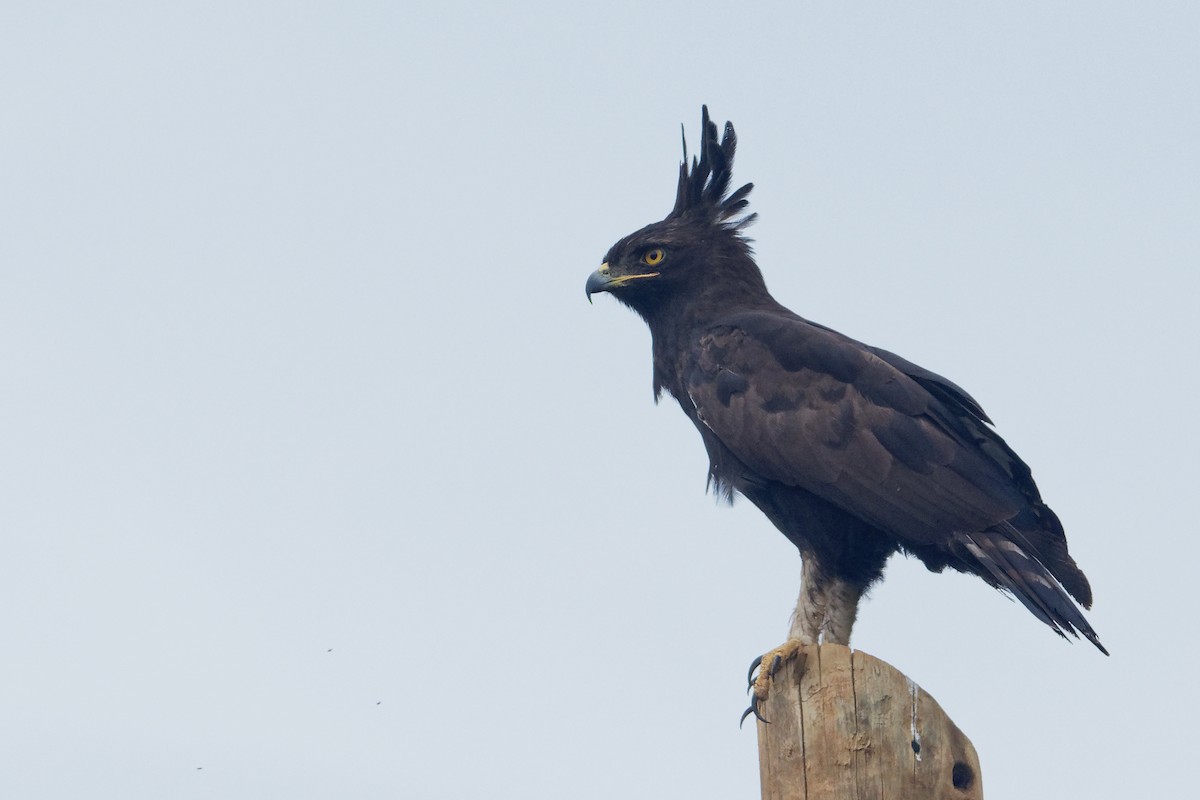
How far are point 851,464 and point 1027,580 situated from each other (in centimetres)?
121

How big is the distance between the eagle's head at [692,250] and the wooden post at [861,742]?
13.0 ft

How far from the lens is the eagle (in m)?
7.23

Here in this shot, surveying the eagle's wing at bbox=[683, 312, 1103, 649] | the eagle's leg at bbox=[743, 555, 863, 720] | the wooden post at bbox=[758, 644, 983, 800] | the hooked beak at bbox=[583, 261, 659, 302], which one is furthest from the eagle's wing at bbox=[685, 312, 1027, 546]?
the wooden post at bbox=[758, 644, 983, 800]

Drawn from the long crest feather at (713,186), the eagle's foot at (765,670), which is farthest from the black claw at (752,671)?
the long crest feather at (713,186)

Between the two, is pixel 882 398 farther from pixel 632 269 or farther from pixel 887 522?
pixel 632 269

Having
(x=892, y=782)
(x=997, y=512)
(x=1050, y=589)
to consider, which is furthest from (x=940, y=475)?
(x=892, y=782)

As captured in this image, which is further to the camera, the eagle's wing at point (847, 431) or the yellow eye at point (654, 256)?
the yellow eye at point (654, 256)

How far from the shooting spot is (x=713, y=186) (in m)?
9.45

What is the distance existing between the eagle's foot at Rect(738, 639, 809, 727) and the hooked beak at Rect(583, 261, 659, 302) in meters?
3.24

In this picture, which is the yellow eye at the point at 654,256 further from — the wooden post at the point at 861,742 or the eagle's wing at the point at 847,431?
the wooden post at the point at 861,742

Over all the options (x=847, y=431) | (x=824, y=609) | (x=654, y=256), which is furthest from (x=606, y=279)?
(x=824, y=609)

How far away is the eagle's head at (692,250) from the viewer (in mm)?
9008

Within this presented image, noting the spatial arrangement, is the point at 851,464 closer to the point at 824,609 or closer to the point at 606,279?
the point at 824,609

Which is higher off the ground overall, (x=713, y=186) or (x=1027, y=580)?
(x=713, y=186)
